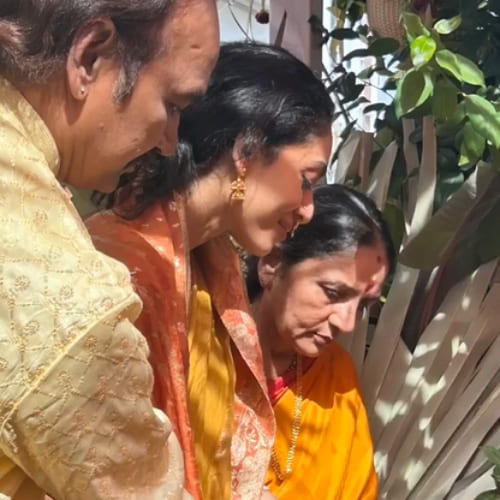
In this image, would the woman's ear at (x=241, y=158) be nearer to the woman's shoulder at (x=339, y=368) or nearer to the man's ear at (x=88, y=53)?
the man's ear at (x=88, y=53)

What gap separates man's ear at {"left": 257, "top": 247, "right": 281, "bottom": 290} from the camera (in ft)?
4.24

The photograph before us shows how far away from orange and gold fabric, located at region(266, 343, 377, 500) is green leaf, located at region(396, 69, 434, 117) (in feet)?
1.34

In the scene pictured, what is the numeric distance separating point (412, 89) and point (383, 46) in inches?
9.6

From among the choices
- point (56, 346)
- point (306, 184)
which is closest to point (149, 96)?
point (56, 346)

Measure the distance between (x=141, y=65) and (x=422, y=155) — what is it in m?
0.89

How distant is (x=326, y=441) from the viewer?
133cm

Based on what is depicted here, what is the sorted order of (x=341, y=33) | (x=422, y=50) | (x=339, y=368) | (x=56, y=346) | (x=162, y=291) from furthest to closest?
1. (x=341, y=33)
2. (x=339, y=368)
3. (x=422, y=50)
4. (x=162, y=291)
5. (x=56, y=346)

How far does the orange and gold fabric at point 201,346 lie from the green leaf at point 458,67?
0.36 meters

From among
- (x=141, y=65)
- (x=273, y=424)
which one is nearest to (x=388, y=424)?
(x=273, y=424)

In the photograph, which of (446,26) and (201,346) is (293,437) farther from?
(446,26)

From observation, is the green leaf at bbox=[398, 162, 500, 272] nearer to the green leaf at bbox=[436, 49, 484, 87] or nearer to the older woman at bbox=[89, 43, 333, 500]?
the green leaf at bbox=[436, 49, 484, 87]

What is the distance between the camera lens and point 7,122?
1.80ft

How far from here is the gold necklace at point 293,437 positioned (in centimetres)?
130

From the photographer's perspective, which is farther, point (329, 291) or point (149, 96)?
point (329, 291)
